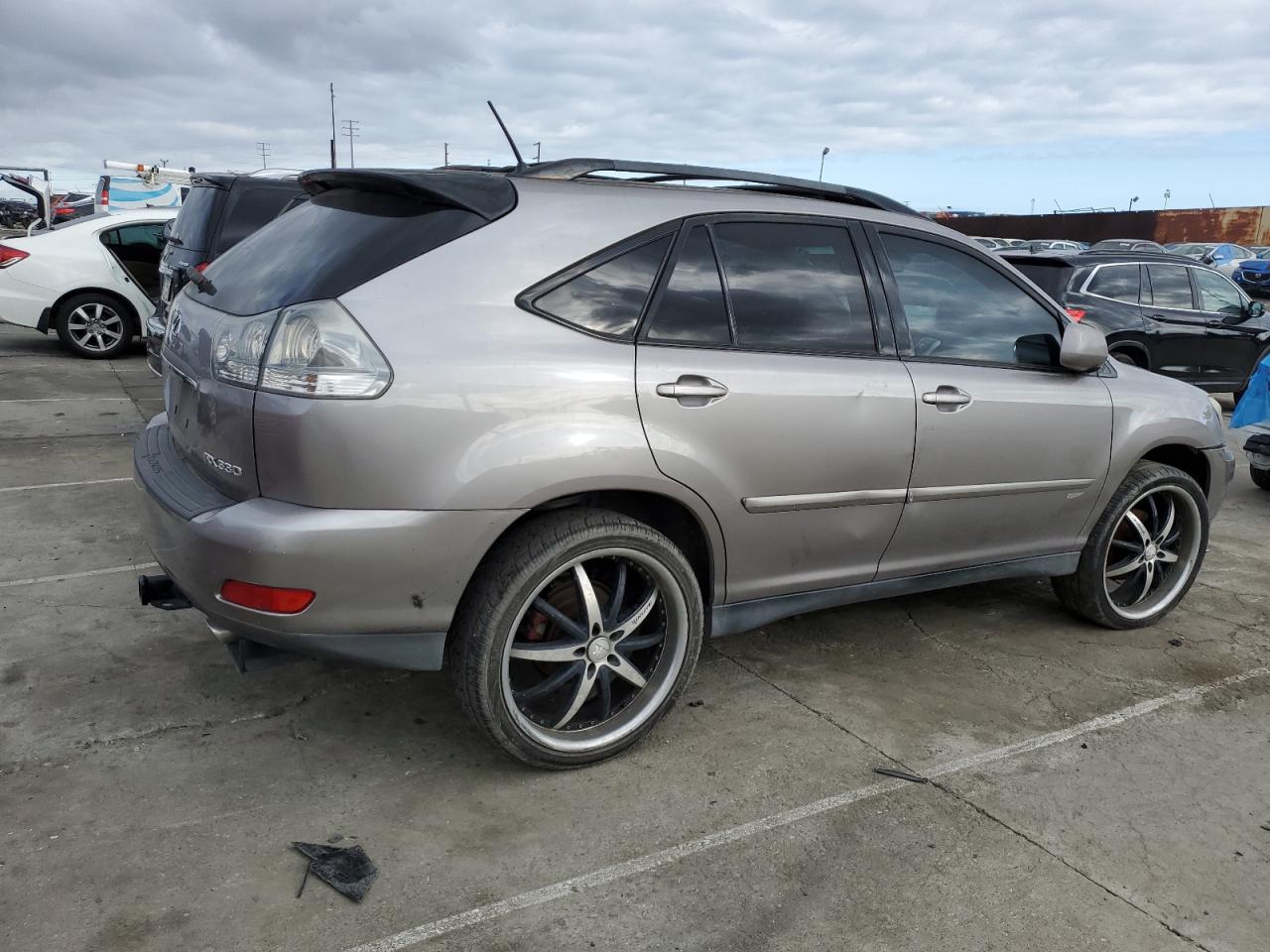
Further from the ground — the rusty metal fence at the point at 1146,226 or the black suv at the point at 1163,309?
the rusty metal fence at the point at 1146,226

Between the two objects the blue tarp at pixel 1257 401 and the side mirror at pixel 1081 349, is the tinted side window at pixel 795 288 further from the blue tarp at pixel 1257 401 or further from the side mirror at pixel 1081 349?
the blue tarp at pixel 1257 401

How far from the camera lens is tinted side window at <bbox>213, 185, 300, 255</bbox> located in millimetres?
Answer: 8570

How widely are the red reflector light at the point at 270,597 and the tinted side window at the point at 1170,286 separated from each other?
1017 centimetres

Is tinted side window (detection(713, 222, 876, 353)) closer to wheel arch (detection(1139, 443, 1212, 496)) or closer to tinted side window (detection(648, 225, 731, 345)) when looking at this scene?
tinted side window (detection(648, 225, 731, 345))

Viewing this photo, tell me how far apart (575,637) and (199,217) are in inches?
281

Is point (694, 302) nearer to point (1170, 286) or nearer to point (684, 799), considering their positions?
point (684, 799)

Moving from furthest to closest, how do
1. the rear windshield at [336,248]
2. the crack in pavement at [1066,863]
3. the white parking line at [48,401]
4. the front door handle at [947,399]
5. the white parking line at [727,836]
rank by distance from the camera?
1. the white parking line at [48,401]
2. the front door handle at [947,399]
3. the rear windshield at [336,248]
4. the crack in pavement at [1066,863]
5. the white parking line at [727,836]

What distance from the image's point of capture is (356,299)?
8.89 ft

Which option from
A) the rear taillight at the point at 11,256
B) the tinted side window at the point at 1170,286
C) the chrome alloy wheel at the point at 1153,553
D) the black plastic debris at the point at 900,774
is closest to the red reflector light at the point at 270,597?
the black plastic debris at the point at 900,774

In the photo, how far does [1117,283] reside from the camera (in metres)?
10.5

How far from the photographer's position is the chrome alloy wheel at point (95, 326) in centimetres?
1077

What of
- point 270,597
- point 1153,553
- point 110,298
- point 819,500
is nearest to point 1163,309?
point 1153,553

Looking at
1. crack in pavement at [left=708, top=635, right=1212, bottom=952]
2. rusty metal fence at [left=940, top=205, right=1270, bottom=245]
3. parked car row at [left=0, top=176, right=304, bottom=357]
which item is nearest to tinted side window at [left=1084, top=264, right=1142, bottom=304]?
crack in pavement at [left=708, top=635, right=1212, bottom=952]

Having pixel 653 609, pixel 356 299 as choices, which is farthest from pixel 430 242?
pixel 653 609
